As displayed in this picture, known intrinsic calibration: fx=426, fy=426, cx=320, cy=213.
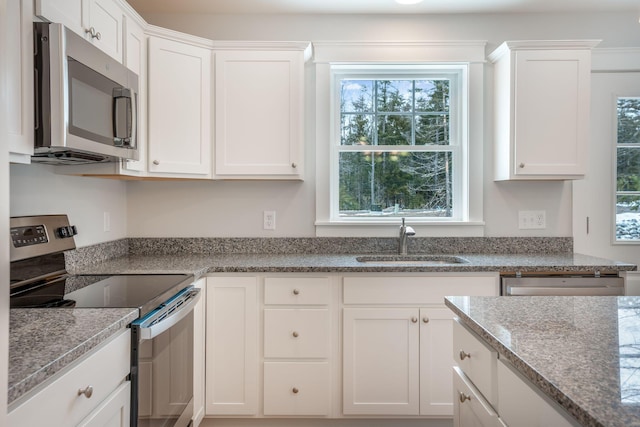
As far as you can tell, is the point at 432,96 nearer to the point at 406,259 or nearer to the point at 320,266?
the point at 406,259

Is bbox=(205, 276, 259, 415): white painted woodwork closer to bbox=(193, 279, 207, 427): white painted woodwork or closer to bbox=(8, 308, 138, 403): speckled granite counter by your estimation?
bbox=(193, 279, 207, 427): white painted woodwork

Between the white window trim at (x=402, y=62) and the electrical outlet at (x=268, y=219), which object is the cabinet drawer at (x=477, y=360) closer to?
the white window trim at (x=402, y=62)

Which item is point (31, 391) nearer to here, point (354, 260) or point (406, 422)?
point (354, 260)

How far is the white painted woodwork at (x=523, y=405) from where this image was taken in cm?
76

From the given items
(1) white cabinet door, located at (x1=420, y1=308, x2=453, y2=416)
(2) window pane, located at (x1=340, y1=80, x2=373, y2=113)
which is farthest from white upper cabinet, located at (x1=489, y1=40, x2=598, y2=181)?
(1) white cabinet door, located at (x1=420, y1=308, x2=453, y2=416)

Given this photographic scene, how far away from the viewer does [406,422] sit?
7.70 feet

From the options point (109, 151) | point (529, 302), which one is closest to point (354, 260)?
point (529, 302)

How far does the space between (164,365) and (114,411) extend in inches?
14.2

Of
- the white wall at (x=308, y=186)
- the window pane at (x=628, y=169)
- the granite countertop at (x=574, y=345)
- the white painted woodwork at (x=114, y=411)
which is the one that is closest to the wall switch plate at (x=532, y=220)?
the white wall at (x=308, y=186)

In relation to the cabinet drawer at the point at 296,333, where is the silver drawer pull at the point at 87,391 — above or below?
above

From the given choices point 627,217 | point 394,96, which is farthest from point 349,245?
point 627,217

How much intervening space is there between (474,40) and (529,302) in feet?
6.67

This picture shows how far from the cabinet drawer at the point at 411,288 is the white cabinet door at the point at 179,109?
1095mm

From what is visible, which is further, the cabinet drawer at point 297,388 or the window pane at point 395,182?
the window pane at point 395,182
